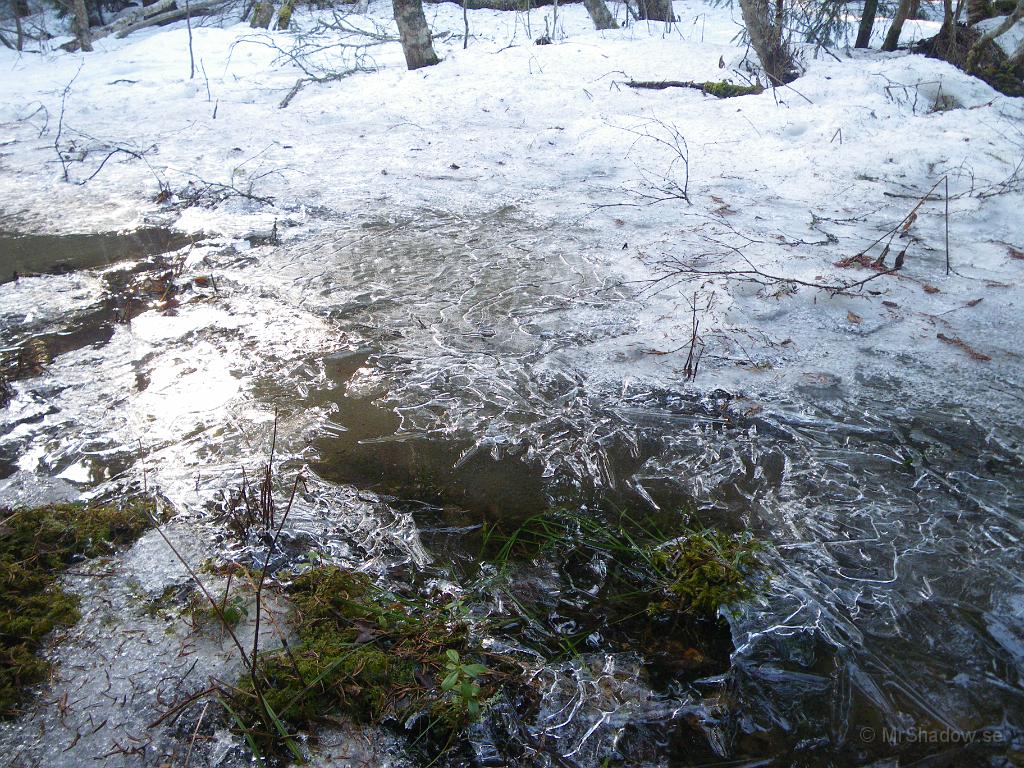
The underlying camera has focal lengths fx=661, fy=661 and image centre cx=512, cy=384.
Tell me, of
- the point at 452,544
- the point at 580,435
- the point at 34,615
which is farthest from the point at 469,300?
the point at 34,615

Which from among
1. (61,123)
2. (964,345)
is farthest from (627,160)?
(61,123)

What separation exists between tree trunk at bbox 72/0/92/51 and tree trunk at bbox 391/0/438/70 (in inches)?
234

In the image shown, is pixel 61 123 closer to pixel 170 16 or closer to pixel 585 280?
pixel 170 16

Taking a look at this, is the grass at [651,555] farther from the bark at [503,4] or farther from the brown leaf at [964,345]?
the bark at [503,4]

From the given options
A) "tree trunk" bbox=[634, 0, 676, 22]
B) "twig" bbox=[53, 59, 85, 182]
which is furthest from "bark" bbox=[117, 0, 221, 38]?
"tree trunk" bbox=[634, 0, 676, 22]

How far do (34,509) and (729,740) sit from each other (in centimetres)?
265

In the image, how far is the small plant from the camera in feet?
5.98

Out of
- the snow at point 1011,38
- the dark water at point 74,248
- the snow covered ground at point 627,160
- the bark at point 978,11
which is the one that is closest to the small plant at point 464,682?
the snow covered ground at point 627,160

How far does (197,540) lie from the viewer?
101 inches

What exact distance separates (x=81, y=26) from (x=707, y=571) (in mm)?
13768

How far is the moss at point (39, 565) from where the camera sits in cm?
195

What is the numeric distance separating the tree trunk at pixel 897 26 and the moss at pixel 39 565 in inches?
382

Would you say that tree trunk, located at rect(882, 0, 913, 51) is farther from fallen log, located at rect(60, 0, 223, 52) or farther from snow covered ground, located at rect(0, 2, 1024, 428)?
fallen log, located at rect(60, 0, 223, 52)

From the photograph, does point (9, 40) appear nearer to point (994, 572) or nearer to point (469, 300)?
point (469, 300)
